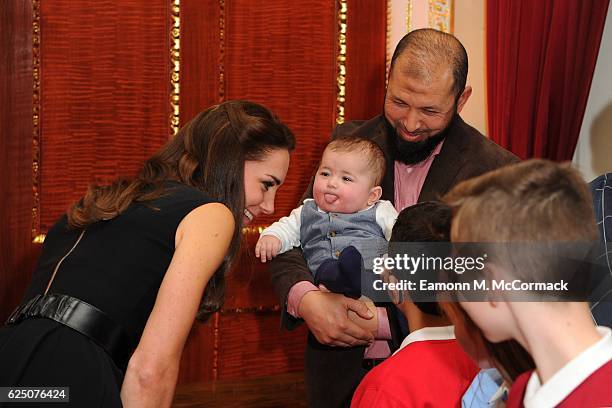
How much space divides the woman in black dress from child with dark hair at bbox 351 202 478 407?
0.44m

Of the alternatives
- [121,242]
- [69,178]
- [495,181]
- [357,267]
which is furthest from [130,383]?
[69,178]

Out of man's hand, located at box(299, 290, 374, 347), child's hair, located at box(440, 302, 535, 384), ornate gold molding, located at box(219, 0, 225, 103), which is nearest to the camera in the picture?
child's hair, located at box(440, 302, 535, 384)

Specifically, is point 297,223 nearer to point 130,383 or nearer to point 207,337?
point 130,383

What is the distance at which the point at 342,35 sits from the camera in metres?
4.23

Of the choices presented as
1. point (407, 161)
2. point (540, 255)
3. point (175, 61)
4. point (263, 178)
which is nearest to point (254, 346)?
point (175, 61)

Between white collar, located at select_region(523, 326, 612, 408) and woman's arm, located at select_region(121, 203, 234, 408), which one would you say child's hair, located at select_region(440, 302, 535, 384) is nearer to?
white collar, located at select_region(523, 326, 612, 408)

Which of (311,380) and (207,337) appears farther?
(207,337)

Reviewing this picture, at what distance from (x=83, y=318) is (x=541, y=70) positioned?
7.36ft

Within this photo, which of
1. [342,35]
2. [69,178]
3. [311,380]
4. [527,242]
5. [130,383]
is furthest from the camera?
[342,35]

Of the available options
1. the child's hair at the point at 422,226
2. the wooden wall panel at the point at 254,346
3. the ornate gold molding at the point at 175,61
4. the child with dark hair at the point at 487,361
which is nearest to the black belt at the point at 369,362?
the child's hair at the point at 422,226

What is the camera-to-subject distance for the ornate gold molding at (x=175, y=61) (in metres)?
3.96

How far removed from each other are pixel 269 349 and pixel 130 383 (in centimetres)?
252

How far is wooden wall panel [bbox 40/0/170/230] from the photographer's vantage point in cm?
383

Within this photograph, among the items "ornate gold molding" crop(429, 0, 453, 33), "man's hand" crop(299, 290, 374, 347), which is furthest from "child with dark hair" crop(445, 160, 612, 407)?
"ornate gold molding" crop(429, 0, 453, 33)
